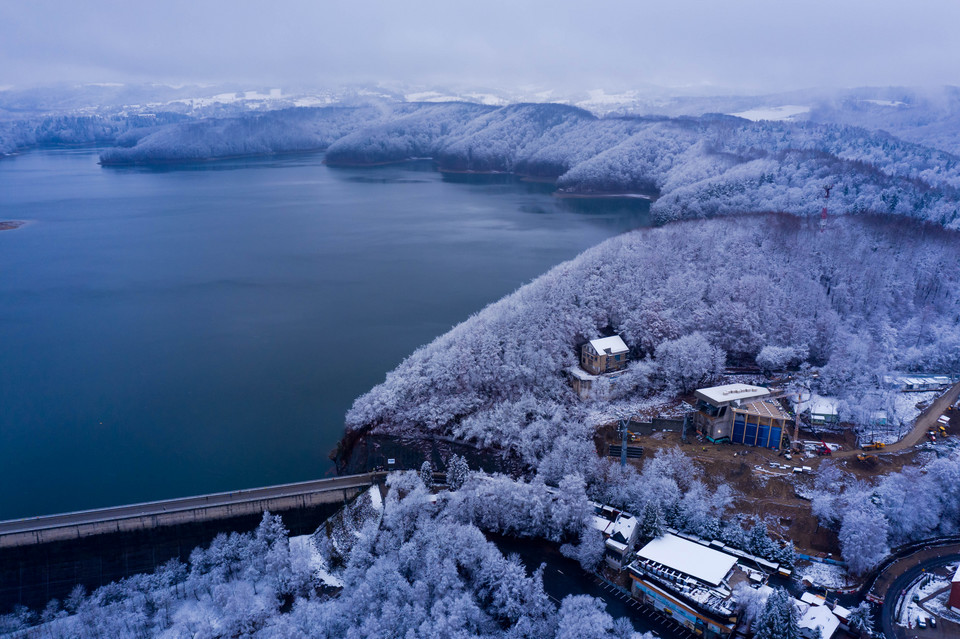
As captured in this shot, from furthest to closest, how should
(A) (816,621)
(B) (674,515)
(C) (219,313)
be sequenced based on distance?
(C) (219,313)
(B) (674,515)
(A) (816,621)

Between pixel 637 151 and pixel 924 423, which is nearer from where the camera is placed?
pixel 924 423

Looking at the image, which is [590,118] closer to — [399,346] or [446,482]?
[399,346]

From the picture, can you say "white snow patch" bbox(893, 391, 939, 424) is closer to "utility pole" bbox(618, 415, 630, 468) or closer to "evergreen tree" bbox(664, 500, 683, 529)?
"utility pole" bbox(618, 415, 630, 468)

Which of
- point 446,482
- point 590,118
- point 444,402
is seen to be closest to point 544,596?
point 446,482

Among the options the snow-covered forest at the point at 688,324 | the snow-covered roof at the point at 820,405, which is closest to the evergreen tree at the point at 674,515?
the snow-covered forest at the point at 688,324

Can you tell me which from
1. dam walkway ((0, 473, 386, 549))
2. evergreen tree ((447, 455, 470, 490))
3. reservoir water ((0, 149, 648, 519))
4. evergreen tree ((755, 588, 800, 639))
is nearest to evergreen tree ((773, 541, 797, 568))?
evergreen tree ((755, 588, 800, 639))

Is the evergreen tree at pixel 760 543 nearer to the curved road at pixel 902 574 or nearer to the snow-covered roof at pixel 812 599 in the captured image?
the snow-covered roof at pixel 812 599

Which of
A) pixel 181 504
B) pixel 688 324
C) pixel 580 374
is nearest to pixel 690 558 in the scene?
pixel 580 374

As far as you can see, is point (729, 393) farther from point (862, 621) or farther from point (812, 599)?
point (862, 621)
